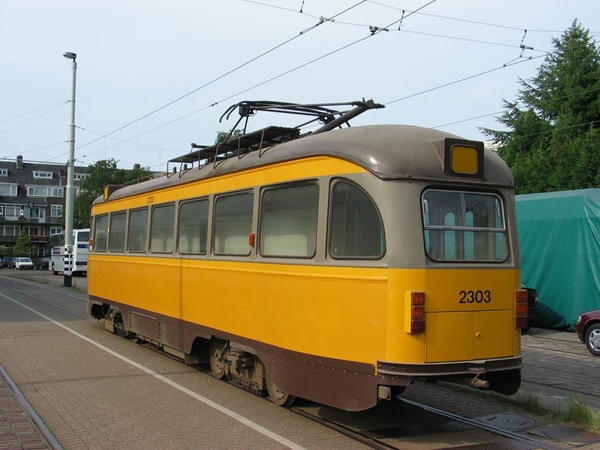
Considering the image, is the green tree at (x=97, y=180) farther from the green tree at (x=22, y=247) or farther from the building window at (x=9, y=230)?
the building window at (x=9, y=230)

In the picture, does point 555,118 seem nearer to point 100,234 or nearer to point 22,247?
point 100,234

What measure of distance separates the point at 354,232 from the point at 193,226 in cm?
376

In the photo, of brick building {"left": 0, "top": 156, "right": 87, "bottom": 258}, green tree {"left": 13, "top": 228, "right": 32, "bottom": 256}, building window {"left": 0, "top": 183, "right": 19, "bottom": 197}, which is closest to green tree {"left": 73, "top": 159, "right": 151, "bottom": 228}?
green tree {"left": 13, "top": 228, "right": 32, "bottom": 256}

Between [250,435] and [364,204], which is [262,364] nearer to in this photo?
[250,435]

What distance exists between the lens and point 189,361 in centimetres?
929

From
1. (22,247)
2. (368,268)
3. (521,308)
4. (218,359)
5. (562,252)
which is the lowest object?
(218,359)

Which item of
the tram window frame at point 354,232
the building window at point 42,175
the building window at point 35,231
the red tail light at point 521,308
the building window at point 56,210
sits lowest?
the red tail light at point 521,308

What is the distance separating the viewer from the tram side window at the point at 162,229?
33.0ft

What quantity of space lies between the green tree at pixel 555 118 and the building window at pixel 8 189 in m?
66.7

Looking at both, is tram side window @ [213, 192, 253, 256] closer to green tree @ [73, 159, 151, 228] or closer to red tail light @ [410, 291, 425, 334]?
red tail light @ [410, 291, 425, 334]

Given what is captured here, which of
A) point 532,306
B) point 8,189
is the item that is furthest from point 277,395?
point 8,189

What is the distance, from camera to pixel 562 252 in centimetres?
1548

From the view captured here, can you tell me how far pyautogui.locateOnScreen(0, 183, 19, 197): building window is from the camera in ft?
273

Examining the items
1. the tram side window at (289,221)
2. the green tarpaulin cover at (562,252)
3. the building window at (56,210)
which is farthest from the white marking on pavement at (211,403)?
the building window at (56,210)
